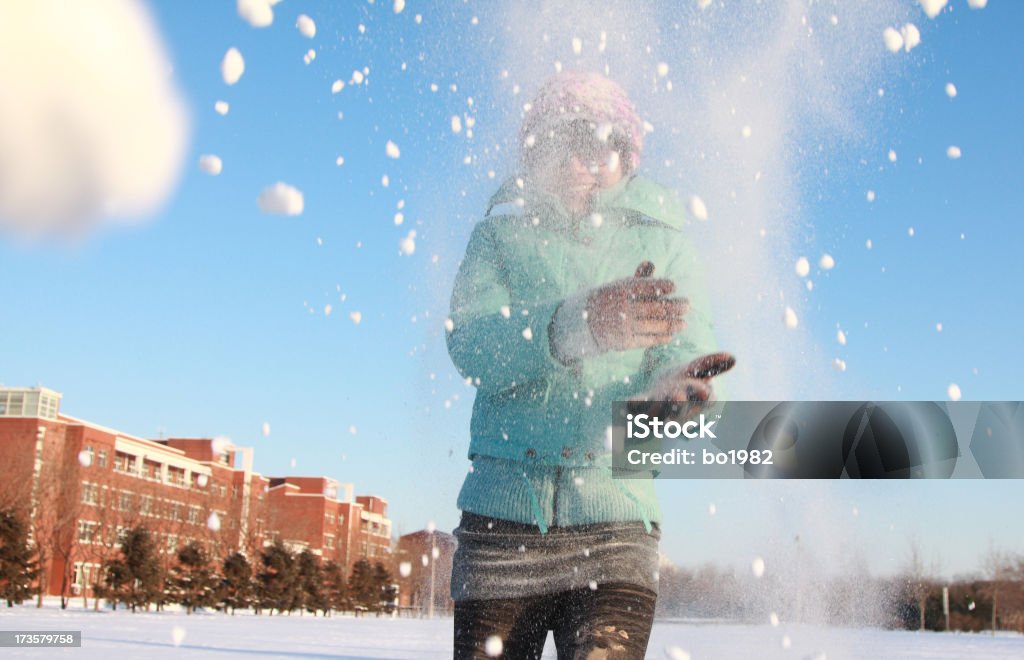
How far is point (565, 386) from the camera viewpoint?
217 cm

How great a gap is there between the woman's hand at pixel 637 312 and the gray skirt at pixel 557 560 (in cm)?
45

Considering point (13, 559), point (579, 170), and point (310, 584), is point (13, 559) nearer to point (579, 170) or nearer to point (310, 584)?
point (310, 584)

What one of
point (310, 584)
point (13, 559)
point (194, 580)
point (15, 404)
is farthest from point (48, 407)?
point (13, 559)

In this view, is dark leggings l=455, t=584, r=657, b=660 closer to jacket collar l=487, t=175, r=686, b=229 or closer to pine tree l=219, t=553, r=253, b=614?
jacket collar l=487, t=175, r=686, b=229

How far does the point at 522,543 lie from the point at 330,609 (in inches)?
1809

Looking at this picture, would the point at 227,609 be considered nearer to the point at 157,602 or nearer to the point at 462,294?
the point at 157,602

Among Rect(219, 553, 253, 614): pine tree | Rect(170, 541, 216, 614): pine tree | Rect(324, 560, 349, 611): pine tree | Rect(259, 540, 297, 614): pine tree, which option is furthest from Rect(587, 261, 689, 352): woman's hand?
Rect(324, 560, 349, 611): pine tree

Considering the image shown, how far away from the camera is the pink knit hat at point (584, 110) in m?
2.44

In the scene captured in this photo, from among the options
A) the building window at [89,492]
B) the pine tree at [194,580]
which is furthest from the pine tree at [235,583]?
the building window at [89,492]

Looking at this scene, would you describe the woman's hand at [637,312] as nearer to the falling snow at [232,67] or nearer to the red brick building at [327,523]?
the falling snow at [232,67]

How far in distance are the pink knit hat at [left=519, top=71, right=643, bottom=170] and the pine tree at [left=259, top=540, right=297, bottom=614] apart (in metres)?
42.3

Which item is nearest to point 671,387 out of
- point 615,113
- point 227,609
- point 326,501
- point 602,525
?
point 602,525

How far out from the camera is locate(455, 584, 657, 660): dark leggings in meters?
2.06

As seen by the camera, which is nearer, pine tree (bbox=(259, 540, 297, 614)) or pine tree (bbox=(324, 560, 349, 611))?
pine tree (bbox=(259, 540, 297, 614))
